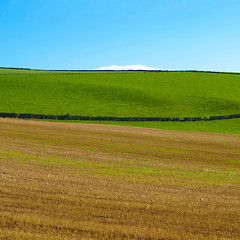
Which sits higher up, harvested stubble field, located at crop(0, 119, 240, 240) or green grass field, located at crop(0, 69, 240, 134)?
green grass field, located at crop(0, 69, 240, 134)

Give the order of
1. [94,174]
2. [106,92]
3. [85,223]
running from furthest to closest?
[106,92]
[94,174]
[85,223]

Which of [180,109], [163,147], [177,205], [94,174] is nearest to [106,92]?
[180,109]

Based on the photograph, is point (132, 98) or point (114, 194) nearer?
point (114, 194)

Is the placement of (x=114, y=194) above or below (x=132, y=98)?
below

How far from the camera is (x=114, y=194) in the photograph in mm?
12688

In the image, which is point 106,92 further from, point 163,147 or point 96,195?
point 96,195

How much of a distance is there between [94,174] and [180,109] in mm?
45758

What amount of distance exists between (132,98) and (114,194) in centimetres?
5522

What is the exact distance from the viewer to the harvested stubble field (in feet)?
30.8

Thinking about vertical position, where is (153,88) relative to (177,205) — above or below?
above

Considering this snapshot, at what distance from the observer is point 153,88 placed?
78.6 metres

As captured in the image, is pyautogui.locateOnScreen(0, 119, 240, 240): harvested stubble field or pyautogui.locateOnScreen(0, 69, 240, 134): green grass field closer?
pyautogui.locateOnScreen(0, 119, 240, 240): harvested stubble field

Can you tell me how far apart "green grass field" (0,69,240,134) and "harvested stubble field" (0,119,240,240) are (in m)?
27.6

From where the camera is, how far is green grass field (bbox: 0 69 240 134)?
5394cm
